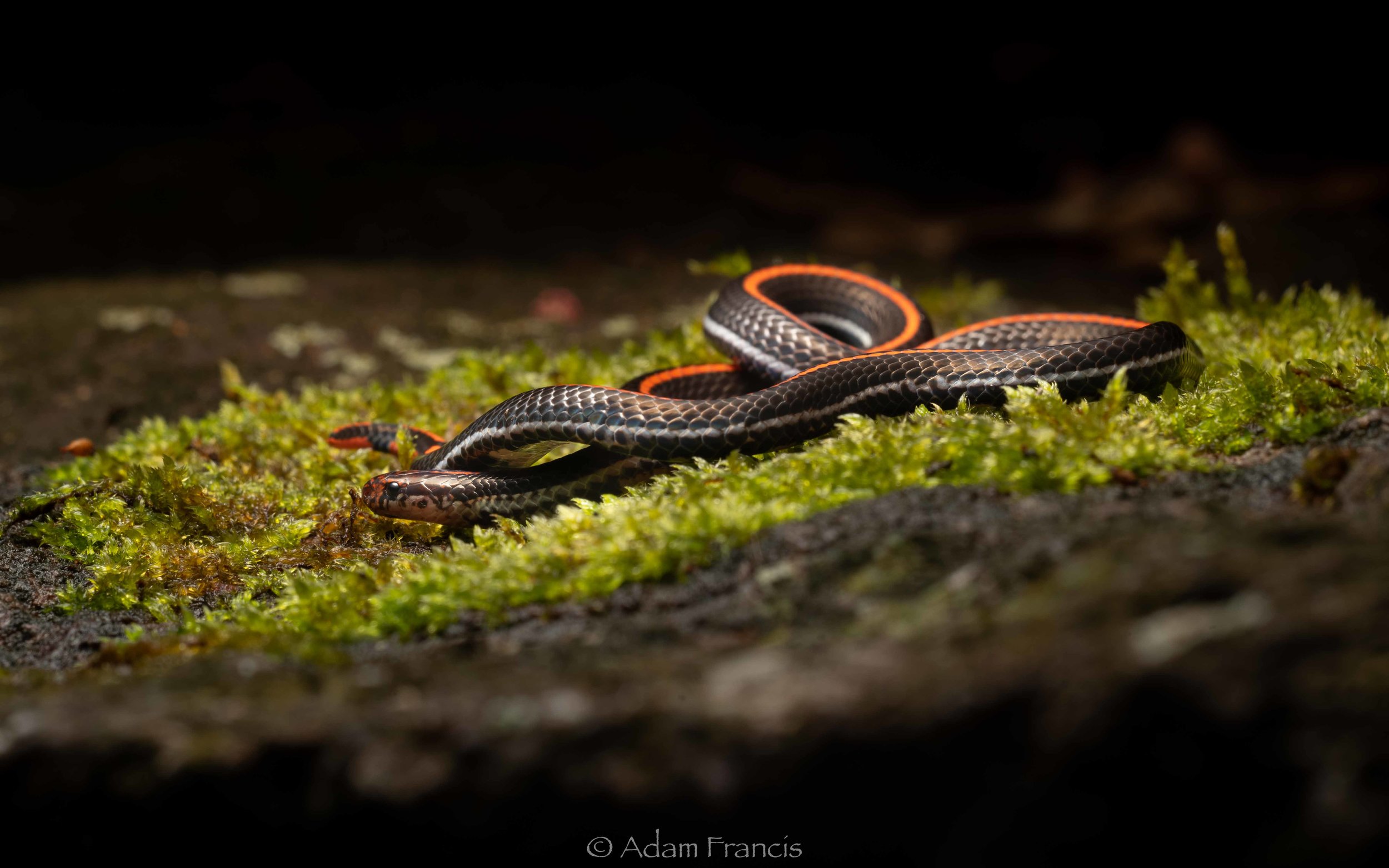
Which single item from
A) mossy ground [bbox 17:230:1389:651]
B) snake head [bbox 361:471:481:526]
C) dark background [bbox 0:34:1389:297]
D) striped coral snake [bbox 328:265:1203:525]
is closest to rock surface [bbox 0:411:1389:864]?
mossy ground [bbox 17:230:1389:651]

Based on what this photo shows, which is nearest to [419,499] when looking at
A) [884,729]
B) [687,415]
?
[687,415]

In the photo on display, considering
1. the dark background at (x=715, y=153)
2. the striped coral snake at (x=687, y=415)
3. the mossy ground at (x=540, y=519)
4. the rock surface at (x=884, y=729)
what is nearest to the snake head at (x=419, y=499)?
the striped coral snake at (x=687, y=415)

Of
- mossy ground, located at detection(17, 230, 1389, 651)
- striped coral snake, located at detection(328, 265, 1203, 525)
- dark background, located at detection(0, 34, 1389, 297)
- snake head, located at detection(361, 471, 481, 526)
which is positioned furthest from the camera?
dark background, located at detection(0, 34, 1389, 297)

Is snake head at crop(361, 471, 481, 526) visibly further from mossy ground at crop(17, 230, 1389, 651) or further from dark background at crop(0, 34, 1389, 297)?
dark background at crop(0, 34, 1389, 297)

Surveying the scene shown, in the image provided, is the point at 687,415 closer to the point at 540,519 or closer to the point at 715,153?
the point at 540,519

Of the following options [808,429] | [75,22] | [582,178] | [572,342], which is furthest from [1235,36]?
[75,22]

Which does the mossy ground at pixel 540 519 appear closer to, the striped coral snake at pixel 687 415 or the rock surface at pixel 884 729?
the striped coral snake at pixel 687 415
